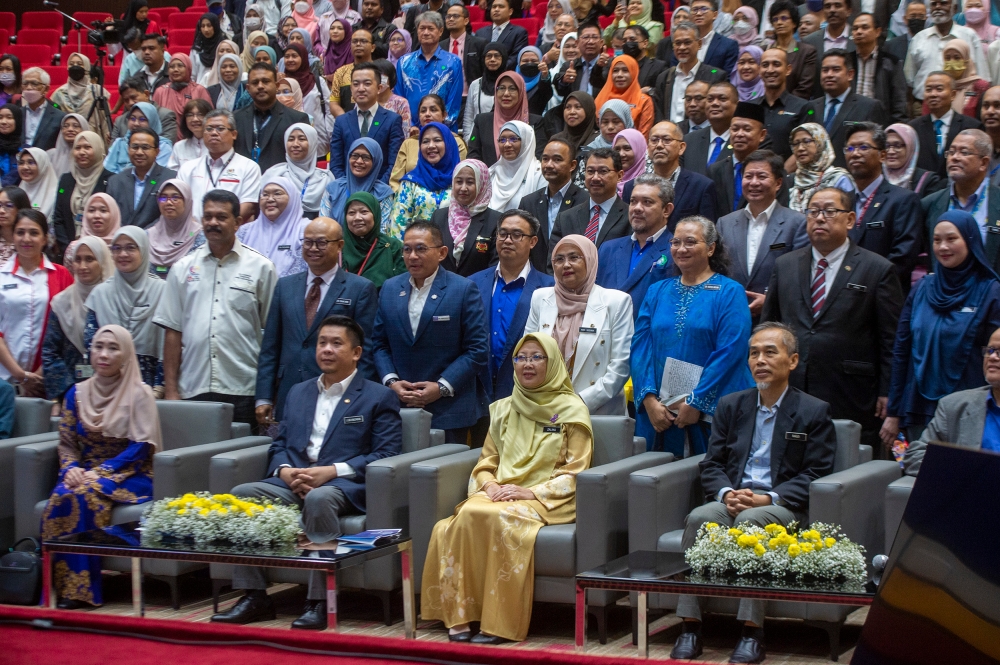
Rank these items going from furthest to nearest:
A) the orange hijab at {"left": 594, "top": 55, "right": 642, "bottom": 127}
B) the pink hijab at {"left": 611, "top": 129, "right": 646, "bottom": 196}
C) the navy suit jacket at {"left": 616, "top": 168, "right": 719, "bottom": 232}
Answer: the orange hijab at {"left": 594, "top": 55, "right": 642, "bottom": 127} < the pink hijab at {"left": 611, "top": 129, "right": 646, "bottom": 196} < the navy suit jacket at {"left": 616, "top": 168, "right": 719, "bottom": 232}

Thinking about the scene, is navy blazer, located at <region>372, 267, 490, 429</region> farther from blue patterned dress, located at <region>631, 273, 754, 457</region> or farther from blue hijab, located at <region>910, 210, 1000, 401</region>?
blue hijab, located at <region>910, 210, 1000, 401</region>

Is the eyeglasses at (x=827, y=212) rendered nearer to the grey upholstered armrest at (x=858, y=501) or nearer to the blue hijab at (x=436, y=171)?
the grey upholstered armrest at (x=858, y=501)

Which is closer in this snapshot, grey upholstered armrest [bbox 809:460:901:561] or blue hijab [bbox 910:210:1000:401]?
grey upholstered armrest [bbox 809:460:901:561]

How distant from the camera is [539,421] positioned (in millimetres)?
4707

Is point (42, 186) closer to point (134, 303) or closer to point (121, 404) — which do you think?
point (134, 303)

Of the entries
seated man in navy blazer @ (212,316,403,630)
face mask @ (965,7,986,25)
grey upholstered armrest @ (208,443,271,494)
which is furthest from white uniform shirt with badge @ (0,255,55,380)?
face mask @ (965,7,986,25)

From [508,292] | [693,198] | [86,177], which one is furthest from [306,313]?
[86,177]

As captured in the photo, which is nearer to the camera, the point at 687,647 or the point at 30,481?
the point at 687,647

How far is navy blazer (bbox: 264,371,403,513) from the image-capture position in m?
4.87

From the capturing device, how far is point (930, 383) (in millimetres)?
4707

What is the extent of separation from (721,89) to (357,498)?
10.8 feet

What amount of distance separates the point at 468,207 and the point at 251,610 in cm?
262

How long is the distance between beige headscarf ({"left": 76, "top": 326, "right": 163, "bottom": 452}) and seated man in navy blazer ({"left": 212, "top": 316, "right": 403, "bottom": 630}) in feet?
1.94

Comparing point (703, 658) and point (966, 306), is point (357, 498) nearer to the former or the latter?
point (703, 658)
